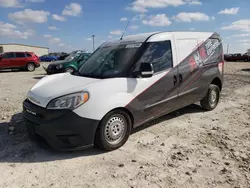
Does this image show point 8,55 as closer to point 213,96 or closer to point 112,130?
point 213,96

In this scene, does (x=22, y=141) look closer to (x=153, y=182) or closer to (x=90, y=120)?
(x=90, y=120)

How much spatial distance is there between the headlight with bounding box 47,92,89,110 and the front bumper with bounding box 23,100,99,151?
8cm

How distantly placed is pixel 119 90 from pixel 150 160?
1228mm

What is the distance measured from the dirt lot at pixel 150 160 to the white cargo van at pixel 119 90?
1.03ft

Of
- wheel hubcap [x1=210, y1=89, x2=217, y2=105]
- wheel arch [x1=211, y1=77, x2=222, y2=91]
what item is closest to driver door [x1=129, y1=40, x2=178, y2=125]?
wheel hubcap [x1=210, y1=89, x2=217, y2=105]

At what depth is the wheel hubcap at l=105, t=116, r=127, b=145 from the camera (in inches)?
143

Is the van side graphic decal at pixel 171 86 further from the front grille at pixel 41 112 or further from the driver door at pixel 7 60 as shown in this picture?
the driver door at pixel 7 60

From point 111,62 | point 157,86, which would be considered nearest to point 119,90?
point 111,62

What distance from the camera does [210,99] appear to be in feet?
19.2

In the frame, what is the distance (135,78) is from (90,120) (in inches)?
44.6

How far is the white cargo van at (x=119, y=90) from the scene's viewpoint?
11.0 feet

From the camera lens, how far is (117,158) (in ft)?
11.5

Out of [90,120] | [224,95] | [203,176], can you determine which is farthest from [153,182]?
[224,95]

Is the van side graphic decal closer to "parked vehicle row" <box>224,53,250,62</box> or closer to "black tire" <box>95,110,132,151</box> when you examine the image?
"black tire" <box>95,110,132,151</box>
